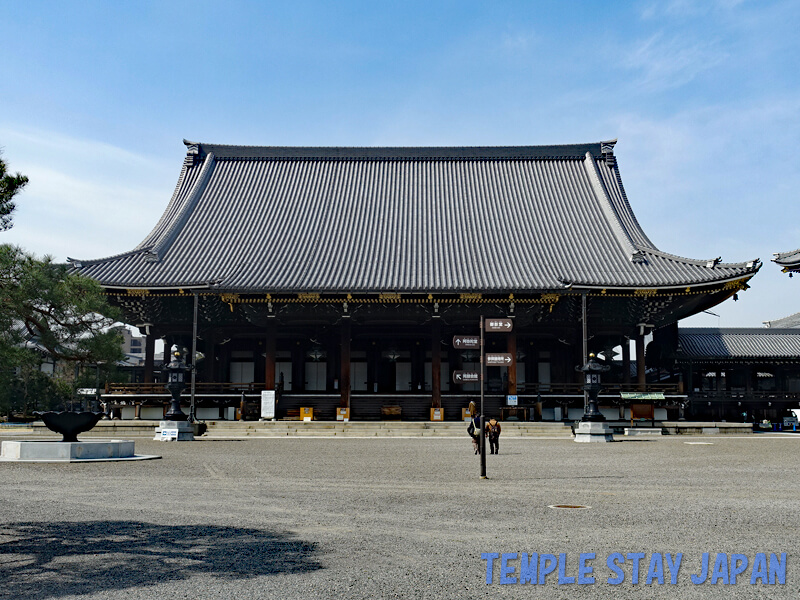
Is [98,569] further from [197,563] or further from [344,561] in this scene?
[344,561]

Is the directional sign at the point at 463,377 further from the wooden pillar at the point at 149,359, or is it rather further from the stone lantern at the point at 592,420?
the wooden pillar at the point at 149,359

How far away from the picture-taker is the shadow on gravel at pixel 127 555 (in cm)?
627

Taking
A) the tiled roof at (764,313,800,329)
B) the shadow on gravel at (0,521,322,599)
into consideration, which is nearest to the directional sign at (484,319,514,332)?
the shadow on gravel at (0,521,322,599)

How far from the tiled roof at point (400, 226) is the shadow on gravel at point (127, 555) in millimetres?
24101

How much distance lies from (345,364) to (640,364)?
13.1m

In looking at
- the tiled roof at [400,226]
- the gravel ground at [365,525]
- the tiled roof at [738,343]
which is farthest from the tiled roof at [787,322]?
the gravel ground at [365,525]

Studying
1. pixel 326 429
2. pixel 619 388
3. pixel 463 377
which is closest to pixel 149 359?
pixel 326 429

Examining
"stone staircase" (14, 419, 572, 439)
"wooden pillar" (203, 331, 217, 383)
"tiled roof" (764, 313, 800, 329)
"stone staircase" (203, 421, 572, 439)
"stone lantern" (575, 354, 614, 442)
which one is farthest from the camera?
"tiled roof" (764, 313, 800, 329)

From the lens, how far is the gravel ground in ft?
20.4

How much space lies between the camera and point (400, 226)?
1534 inches

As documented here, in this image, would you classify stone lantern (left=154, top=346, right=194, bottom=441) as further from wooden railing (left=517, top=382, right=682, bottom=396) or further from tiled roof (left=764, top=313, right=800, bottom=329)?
tiled roof (left=764, top=313, right=800, bottom=329)

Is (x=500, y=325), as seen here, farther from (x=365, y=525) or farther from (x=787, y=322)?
(x=787, y=322)

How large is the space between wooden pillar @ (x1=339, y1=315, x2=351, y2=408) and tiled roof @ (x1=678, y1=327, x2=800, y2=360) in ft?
56.2

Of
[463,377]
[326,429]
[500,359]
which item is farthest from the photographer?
[463,377]
